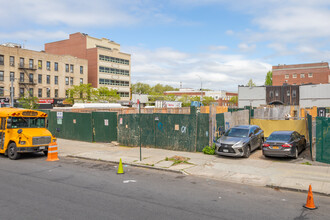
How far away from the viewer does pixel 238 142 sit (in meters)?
14.7

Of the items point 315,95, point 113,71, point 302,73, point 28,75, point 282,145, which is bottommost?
point 282,145

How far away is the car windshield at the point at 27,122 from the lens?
49.2 ft

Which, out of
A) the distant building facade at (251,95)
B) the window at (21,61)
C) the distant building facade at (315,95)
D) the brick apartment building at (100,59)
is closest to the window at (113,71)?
the brick apartment building at (100,59)

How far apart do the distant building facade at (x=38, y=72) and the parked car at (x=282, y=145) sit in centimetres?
4706

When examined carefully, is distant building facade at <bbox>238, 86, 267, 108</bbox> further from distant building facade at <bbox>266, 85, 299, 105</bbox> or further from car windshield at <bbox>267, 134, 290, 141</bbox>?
car windshield at <bbox>267, 134, 290, 141</bbox>

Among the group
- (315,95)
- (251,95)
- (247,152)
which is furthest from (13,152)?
(315,95)

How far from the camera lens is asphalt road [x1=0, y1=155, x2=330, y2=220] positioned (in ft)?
23.4

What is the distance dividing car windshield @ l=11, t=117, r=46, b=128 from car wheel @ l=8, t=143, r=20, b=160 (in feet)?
3.51

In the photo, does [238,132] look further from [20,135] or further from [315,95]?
[315,95]

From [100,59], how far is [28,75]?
19.3 m

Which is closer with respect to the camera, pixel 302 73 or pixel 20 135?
pixel 20 135

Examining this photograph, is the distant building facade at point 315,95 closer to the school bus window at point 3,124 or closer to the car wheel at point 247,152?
the car wheel at point 247,152

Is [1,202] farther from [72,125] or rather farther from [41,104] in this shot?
[41,104]

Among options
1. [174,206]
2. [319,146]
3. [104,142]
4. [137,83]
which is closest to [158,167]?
[174,206]
